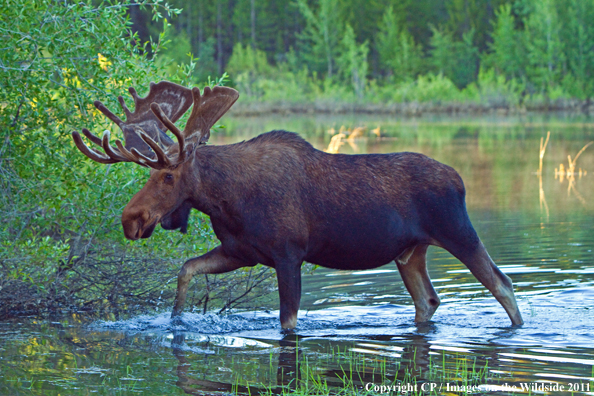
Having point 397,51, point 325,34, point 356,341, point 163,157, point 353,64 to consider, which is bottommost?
point 356,341

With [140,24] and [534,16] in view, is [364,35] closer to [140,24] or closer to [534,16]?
[534,16]

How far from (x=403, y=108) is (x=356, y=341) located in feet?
168

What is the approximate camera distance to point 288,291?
23.0 ft

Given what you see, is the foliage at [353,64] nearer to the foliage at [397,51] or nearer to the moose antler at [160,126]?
the foliage at [397,51]

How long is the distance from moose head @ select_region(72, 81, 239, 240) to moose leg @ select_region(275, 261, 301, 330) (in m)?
0.89

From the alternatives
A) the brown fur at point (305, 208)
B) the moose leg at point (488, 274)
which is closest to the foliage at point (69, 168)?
the brown fur at point (305, 208)

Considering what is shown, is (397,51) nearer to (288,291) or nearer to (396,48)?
(396,48)

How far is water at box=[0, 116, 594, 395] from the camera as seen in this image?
228 inches

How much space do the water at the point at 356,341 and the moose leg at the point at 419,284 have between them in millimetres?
125

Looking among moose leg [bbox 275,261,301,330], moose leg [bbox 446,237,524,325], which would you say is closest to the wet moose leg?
moose leg [bbox 446,237,524,325]

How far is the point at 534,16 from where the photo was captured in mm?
65938

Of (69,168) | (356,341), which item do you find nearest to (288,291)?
(356,341)

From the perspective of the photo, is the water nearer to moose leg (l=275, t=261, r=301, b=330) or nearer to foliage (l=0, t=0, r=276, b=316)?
moose leg (l=275, t=261, r=301, b=330)

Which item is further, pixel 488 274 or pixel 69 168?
pixel 69 168
